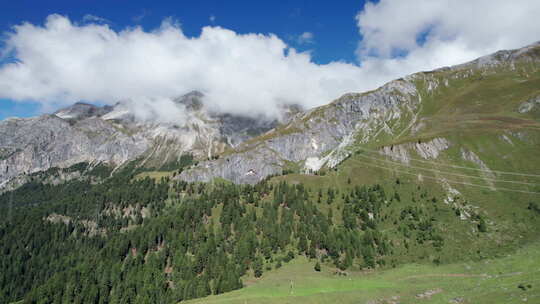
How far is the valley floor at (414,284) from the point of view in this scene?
68.4m

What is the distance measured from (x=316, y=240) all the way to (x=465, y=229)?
57.7 meters

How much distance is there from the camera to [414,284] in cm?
8494

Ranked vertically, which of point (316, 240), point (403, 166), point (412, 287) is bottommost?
point (412, 287)

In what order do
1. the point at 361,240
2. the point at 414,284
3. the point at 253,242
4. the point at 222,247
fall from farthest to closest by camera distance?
1. the point at 222,247
2. the point at 253,242
3. the point at 361,240
4. the point at 414,284

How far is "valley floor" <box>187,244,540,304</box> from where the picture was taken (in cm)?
6838

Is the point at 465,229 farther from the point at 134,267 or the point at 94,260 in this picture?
the point at 94,260

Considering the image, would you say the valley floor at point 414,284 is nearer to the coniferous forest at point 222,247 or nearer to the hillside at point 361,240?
the hillside at point 361,240

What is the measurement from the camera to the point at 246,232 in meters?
143

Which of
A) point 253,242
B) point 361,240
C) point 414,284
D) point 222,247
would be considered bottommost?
point 414,284

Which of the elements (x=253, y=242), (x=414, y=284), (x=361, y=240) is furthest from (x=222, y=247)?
(x=414, y=284)

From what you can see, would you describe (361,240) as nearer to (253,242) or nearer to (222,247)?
(253,242)

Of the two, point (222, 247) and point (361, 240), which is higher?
point (222, 247)

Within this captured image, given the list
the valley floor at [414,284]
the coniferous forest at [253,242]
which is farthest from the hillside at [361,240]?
the coniferous forest at [253,242]

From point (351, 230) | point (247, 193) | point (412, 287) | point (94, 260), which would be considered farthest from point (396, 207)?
point (94, 260)
